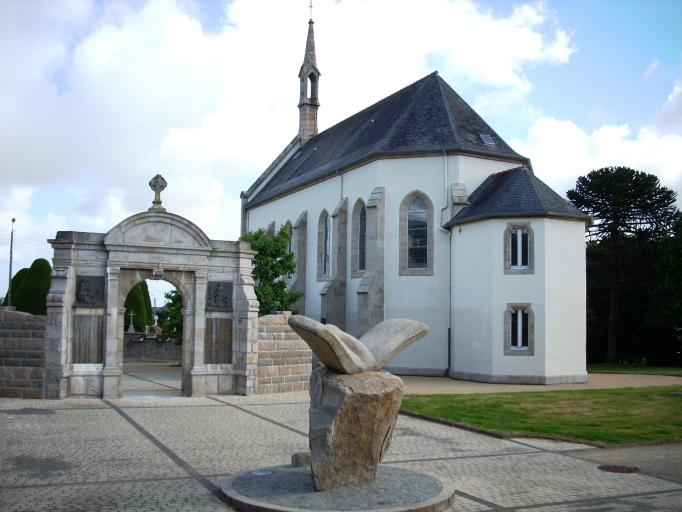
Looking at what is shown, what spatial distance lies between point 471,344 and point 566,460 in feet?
48.6

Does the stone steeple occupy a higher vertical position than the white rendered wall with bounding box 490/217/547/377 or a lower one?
higher

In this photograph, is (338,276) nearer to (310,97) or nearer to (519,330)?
(519,330)

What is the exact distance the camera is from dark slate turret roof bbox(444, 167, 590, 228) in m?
24.4

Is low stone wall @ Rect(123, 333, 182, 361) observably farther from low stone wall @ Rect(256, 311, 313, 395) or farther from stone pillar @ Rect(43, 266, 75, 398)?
stone pillar @ Rect(43, 266, 75, 398)

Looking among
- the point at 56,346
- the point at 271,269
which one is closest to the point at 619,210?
the point at 271,269

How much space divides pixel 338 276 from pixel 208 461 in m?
20.7

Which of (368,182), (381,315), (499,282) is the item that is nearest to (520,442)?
Result: (499,282)

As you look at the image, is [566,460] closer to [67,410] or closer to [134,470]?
[134,470]

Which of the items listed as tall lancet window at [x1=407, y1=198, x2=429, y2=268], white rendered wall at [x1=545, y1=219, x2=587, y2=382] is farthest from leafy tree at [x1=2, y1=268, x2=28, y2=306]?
white rendered wall at [x1=545, y1=219, x2=587, y2=382]

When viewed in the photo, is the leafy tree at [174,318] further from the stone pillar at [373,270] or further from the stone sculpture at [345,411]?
the stone sculpture at [345,411]

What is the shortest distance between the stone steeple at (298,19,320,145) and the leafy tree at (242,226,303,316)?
51.1ft

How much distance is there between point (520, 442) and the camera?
39.4 ft

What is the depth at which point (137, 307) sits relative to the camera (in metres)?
48.8

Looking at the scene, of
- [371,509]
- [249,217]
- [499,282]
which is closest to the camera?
[371,509]
